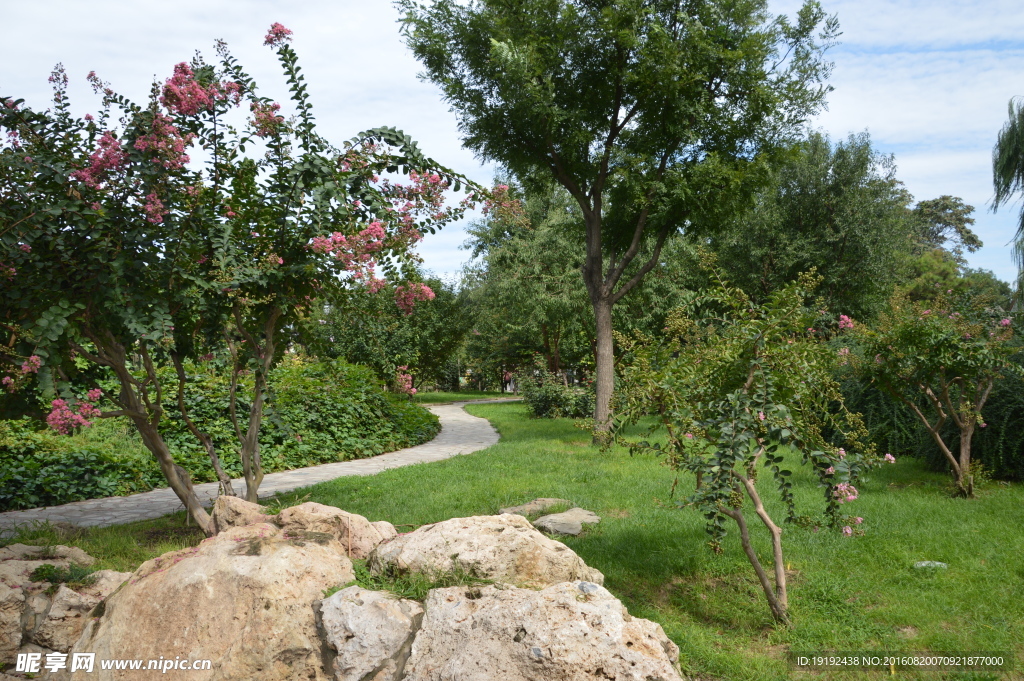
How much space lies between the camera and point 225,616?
3.43 meters

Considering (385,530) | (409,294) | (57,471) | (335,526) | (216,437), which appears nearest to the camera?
(335,526)

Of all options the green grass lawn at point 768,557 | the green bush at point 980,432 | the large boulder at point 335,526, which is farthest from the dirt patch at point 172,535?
the green bush at point 980,432

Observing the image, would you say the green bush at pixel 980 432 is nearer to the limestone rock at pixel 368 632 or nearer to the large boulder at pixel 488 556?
the large boulder at pixel 488 556

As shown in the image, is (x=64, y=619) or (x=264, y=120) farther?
(x=264, y=120)

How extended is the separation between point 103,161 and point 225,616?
12.9 feet

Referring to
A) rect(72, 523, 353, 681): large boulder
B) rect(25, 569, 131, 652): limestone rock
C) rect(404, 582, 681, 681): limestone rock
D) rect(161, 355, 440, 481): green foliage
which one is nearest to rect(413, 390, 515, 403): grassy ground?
rect(161, 355, 440, 481): green foliage

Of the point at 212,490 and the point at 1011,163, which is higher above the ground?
the point at 1011,163

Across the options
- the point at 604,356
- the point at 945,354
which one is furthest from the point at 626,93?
the point at 945,354

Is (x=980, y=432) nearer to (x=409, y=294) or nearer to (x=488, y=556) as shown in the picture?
(x=409, y=294)

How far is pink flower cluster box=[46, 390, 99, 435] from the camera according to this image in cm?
523

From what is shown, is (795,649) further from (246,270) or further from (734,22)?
(734,22)

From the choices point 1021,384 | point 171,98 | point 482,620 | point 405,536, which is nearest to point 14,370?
point 171,98

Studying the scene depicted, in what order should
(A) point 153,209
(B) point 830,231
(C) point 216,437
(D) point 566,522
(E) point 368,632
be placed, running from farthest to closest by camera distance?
(B) point 830,231
(C) point 216,437
(D) point 566,522
(A) point 153,209
(E) point 368,632

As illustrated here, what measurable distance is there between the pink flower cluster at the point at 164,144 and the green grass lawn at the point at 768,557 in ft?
11.3
